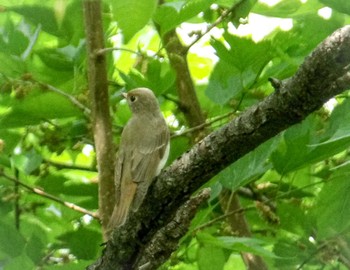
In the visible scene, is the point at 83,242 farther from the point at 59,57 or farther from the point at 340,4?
the point at 340,4

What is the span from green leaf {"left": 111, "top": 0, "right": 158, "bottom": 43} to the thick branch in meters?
0.33

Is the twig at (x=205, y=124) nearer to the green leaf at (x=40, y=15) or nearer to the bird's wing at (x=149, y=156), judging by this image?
the bird's wing at (x=149, y=156)

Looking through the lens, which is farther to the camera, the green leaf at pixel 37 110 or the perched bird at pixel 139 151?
the green leaf at pixel 37 110

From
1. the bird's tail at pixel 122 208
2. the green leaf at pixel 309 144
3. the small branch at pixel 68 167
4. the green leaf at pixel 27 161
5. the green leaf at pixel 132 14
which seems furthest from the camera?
the small branch at pixel 68 167

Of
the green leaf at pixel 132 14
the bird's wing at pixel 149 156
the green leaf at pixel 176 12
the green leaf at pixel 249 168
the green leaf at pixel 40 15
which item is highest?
the green leaf at pixel 132 14

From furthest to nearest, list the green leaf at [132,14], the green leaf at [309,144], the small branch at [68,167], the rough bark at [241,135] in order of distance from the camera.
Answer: the small branch at [68,167], the green leaf at [309,144], the green leaf at [132,14], the rough bark at [241,135]

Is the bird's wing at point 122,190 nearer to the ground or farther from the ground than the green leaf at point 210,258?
farther from the ground

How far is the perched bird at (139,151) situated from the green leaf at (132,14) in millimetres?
414

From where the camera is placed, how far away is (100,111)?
8.90 ft

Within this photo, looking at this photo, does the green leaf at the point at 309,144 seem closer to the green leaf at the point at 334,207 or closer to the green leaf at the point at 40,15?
the green leaf at the point at 334,207

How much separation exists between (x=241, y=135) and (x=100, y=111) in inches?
36.7

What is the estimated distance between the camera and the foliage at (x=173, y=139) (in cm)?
257

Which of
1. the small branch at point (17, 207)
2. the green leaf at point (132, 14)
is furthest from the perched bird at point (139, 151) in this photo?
the green leaf at point (132, 14)

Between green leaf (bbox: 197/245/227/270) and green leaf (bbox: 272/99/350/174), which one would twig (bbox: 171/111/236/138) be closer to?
green leaf (bbox: 272/99/350/174)
